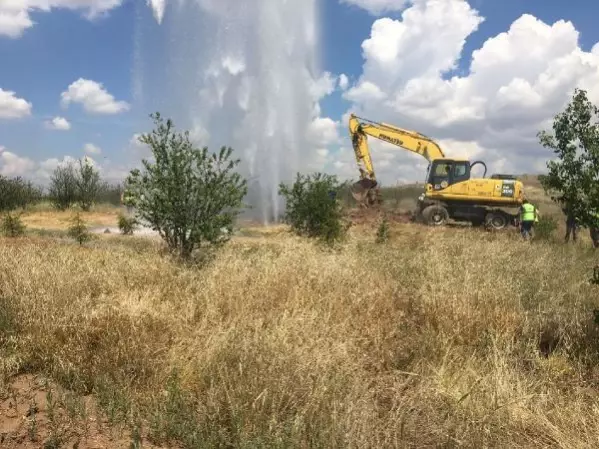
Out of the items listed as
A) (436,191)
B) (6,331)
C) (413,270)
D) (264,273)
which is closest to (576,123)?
(413,270)

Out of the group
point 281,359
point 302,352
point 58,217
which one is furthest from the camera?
point 58,217

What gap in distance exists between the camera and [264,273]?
23.3 ft

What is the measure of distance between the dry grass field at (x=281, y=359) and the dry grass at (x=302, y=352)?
17 mm

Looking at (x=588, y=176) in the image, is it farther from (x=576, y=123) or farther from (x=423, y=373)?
(x=423, y=373)

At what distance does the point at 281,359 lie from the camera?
434cm

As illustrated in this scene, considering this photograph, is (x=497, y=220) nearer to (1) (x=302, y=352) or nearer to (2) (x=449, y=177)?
(2) (x=449, y=177)

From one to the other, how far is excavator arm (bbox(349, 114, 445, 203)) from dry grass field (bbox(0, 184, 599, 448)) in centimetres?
1848

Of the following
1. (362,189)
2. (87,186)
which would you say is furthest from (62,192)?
(362,189)

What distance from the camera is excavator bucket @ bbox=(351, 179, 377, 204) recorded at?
25.8 m

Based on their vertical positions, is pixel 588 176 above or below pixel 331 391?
above

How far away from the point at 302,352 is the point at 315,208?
11.5 meters

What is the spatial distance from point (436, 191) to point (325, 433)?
21862mm

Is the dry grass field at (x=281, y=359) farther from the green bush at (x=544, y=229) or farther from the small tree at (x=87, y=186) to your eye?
the small tree at (x=87, y=186)

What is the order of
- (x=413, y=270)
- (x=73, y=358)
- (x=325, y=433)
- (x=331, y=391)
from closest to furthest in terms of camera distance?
(x=325, y=433) < (x=331, y=391) < (x=73, y=358) < (x=413, y=270)
